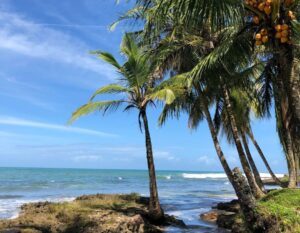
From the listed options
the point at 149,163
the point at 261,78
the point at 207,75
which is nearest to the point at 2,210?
the point at 149,163

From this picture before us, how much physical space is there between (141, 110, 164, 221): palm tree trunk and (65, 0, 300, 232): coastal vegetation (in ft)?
0.11

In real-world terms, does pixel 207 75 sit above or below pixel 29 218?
above

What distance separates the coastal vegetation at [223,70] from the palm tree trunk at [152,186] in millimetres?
33

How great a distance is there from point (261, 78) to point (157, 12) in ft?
22.0

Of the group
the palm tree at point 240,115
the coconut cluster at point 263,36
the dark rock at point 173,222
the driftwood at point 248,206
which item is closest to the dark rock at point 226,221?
the dark rock at point 173,222

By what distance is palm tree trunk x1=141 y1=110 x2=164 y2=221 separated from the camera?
15.0 metres

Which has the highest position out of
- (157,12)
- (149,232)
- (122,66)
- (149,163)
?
(122,66)

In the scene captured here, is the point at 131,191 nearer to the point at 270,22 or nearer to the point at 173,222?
the point at 173,222

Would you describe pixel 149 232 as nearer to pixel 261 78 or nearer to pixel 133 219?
pixel 133 219

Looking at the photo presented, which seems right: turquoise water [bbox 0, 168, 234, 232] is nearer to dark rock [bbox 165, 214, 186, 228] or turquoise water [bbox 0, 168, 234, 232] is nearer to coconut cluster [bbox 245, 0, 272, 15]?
dark rock [bbox 165, 214, 186, 228]

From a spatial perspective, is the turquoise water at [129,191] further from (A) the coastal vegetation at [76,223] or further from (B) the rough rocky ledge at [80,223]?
(A) the coastal vegetation at [76,223]

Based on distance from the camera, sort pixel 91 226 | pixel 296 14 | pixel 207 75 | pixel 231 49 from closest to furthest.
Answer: pixel 296 14, pixel 231 49, pixel 91 226, pixel 207 75

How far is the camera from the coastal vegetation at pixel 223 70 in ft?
26.0

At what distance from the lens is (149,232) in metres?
13.0
